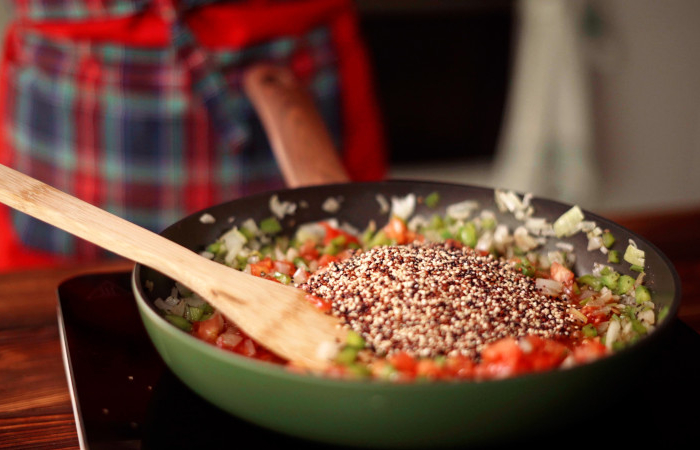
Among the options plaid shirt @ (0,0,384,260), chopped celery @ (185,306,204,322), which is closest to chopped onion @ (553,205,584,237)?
chopped celery @ (185,306,204,322)

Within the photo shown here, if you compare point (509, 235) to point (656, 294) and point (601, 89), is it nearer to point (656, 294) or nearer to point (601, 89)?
point (656, 294)

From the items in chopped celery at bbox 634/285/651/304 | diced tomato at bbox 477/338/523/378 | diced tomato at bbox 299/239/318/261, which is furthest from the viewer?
diced tomato at bbox 299/239/318/261

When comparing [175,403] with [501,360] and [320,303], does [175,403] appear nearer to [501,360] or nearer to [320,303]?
[320,303]

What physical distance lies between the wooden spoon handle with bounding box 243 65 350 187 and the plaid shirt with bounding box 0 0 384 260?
0.25m

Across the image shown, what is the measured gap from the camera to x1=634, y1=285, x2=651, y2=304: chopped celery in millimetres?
998

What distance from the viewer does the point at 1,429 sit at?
94cm

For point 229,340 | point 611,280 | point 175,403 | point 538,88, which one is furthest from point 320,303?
point 538,88

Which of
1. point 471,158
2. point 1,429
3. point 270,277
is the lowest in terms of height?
point 471,158

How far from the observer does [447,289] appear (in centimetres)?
99

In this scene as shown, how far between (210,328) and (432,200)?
0.53 metres

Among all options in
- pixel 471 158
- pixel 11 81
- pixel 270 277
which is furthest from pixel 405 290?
pixel 471 158

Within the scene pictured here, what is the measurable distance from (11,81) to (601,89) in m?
3.10

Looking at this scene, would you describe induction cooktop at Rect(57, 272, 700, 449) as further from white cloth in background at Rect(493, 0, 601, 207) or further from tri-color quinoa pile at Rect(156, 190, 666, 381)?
white cloth in background at Rect(493, 0, 601, 207)

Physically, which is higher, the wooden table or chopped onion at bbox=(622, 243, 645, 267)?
chopped onion at bbox=(622, 243, 645, 267)
